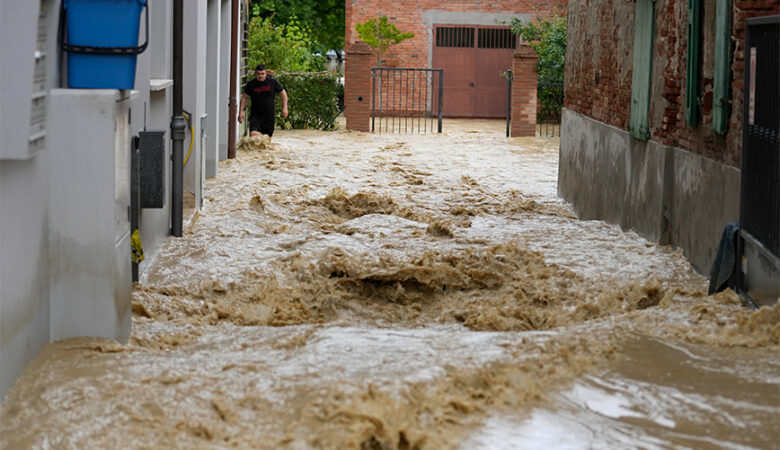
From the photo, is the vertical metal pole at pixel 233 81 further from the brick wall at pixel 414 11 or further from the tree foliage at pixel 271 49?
the brick wall at pixel 414 11

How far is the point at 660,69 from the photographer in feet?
31.3

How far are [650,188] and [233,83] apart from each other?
9043 mm

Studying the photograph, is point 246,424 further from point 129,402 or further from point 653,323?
point 653,323

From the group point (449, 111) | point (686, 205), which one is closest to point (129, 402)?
point (686, 205)

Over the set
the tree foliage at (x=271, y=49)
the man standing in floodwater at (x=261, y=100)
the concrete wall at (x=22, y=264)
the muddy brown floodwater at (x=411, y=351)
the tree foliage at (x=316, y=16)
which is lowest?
the muddy brown floodwater at (x=411, y=351)

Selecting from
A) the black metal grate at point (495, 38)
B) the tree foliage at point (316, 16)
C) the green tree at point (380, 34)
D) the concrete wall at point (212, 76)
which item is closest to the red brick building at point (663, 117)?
the concrete wall at point (212, 76)

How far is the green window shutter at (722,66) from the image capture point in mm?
7512

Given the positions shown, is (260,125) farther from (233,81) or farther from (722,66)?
(722,66)

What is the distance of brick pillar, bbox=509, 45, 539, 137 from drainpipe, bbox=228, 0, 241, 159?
26.5ft

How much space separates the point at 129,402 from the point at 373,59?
86.0 ft

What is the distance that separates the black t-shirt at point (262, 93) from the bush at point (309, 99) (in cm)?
471

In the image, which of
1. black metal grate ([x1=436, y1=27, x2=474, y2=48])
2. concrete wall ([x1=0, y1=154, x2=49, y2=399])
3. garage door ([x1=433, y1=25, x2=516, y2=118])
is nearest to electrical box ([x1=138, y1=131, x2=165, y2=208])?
A: concrete wall ([x1=0, y1=154, x2=49, y2=399])

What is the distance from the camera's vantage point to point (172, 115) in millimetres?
9664

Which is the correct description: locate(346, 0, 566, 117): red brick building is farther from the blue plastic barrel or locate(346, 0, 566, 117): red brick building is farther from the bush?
the blue plastic barrel
